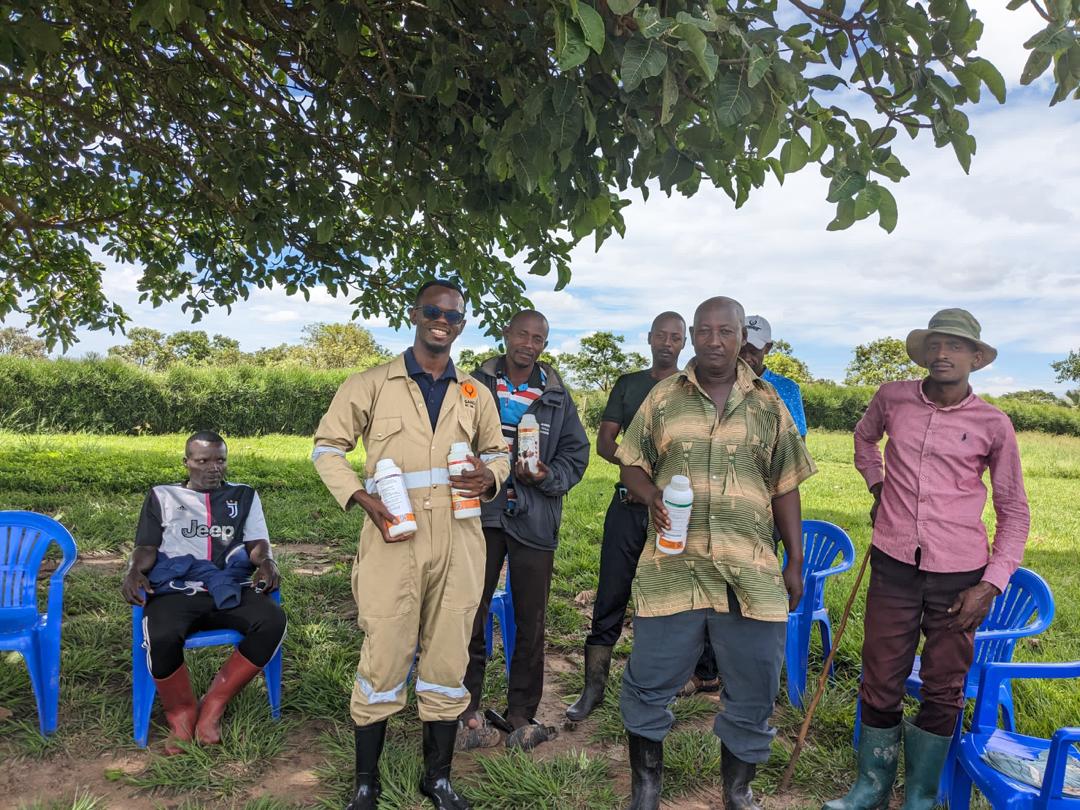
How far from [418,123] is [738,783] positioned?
3809mm

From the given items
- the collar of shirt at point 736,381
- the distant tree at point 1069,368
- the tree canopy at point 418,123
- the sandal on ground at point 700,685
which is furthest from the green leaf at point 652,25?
the distant tree at point 1069,368

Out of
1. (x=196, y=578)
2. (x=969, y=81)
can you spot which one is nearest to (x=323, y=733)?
(x=196, y=578)

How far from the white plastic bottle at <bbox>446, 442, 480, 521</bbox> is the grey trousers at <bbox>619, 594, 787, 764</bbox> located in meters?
0.87

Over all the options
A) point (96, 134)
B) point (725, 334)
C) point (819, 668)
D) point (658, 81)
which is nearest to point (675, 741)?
point (819, 668)

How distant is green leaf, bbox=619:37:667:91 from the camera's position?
2188 mm

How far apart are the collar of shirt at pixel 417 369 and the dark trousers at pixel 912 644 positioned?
2.07 m

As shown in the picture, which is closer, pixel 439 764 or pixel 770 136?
pixel 770 136

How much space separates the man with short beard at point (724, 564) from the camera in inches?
119

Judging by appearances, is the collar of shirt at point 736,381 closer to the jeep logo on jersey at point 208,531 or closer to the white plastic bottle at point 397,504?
the white plastic bottle at point 397,504

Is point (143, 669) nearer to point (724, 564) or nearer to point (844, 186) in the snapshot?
point (724, 564)

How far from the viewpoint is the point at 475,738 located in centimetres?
378

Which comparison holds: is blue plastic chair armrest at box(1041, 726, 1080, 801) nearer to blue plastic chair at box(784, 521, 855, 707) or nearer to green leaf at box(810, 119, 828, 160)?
blue plastic chair at box(784, 521, 855, 707)

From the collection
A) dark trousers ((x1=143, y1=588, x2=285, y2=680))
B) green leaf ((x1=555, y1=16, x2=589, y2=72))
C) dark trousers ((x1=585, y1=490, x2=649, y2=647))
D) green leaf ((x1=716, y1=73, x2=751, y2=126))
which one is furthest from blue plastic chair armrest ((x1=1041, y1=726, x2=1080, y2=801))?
dark trousers ((x1=143, y1=588, x2=285, y2=680))

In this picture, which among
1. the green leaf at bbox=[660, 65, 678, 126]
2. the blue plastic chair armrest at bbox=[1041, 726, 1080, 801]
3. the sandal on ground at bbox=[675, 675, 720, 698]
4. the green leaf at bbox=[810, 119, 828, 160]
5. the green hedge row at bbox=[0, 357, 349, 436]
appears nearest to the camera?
the green leaf at bbox=[660, 65, 678, 126]
